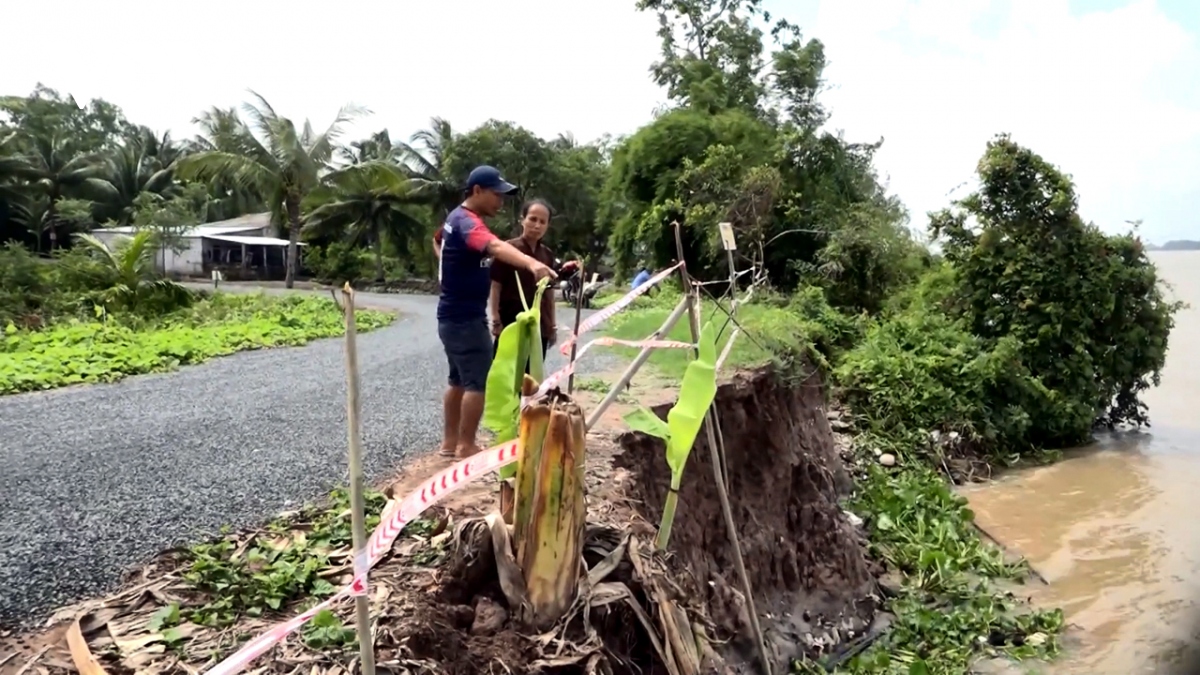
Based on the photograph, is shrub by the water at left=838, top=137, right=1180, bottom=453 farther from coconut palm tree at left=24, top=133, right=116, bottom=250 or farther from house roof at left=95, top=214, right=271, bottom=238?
coconut palm tree at left=24, top=133, right=116, bottom=250

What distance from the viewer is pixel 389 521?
246 centimetres

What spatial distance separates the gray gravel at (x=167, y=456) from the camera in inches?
148

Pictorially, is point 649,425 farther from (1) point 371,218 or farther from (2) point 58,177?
(2) point 58,177

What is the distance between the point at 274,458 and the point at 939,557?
15.6ft

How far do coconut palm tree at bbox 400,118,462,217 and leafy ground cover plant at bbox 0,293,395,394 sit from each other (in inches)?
522

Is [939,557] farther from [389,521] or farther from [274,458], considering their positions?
[389,521]

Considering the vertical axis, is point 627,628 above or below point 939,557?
above

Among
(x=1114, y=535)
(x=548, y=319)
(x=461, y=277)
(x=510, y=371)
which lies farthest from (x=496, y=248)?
(x=1114, y=535)

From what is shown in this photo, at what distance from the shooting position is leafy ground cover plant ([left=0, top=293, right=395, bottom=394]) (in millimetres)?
10062

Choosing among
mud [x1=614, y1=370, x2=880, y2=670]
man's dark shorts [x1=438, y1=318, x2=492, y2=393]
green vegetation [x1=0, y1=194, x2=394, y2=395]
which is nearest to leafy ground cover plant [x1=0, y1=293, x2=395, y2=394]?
green vegetation [x1=0, y1=194, x2=394, y2=395]

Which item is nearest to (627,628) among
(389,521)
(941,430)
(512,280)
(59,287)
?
(389,521)

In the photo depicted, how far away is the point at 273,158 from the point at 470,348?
23023 millimetres

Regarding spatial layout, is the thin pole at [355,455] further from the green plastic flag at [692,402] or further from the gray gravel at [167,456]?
the gray gravel at [167,456]

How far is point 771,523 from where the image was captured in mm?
5797
